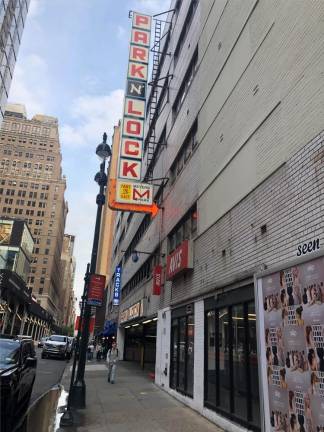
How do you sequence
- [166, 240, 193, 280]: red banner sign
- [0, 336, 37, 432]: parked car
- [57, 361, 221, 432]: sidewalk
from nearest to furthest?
1. [0, 336, 37, 432]: parked car
2. [57, 361, 221, 432]: sidewalk
3. [166, 240, 193, 280]: red banner sign

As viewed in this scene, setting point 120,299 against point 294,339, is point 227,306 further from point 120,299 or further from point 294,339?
A: point 120,299

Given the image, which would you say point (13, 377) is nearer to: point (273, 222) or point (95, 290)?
point (95, 290)

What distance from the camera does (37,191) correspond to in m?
145

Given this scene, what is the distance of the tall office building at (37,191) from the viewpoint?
140 m

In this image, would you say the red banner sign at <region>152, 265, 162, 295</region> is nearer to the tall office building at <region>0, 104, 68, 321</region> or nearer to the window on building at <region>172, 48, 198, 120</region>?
the window on building at <region>172, 48, 198, 120</region>

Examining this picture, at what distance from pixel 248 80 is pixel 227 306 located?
5.52 m

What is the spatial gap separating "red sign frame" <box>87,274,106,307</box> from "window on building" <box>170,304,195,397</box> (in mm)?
3158

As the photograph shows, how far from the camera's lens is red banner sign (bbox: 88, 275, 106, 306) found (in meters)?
11.2

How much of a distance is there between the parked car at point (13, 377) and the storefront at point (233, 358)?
4467 millimetres

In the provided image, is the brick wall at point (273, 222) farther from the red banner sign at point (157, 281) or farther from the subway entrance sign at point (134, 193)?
the red banner sign at point (157, 281)

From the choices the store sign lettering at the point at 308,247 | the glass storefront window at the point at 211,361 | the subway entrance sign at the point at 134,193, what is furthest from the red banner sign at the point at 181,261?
the store sign lettering at the point at 308,247

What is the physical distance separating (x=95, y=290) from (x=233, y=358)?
4.26m

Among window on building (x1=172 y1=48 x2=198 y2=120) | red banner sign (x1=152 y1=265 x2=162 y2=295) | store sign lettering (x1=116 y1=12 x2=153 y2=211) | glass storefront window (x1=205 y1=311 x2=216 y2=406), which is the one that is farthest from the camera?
red banner sign (x1=152 y1=265 x2=162 y2=295)

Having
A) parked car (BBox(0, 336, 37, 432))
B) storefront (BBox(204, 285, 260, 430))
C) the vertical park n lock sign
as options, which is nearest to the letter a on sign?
the vertical park n lock sign
